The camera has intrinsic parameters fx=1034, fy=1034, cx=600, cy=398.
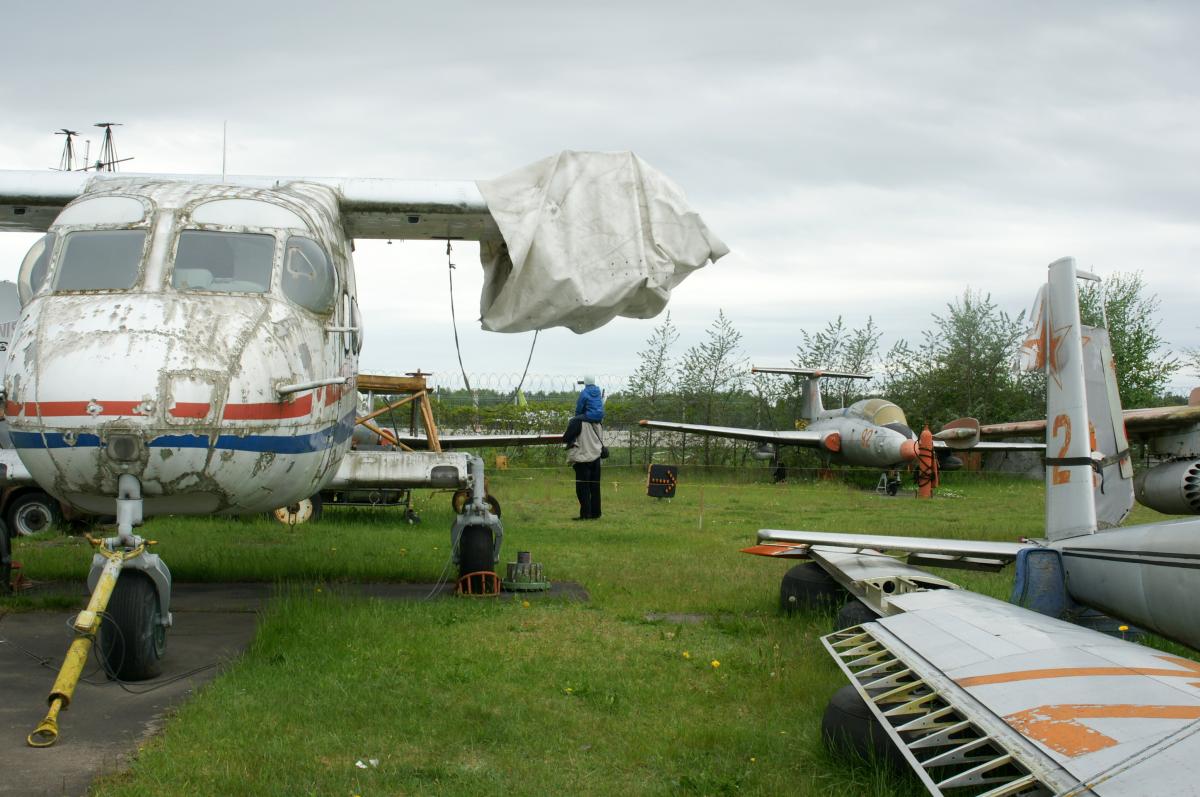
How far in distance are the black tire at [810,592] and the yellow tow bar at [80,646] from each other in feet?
15.0

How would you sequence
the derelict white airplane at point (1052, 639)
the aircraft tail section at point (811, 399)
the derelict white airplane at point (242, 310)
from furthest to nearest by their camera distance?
the aircraft tail section at point (811, 399) < the derelict white airplane at point (242, 310) < the derelict white airplane at point (1052, 639)

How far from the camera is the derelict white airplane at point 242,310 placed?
5402 millimetres

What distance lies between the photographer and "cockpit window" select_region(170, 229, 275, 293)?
251 inches

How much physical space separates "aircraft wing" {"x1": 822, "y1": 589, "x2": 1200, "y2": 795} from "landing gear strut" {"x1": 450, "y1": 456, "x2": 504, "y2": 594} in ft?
13.5

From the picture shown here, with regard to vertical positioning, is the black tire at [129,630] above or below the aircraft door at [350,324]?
below

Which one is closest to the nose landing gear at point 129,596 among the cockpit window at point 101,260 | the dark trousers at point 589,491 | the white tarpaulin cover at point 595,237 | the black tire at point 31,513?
the cockpit window at point 101,260

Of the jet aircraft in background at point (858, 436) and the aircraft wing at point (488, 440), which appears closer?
the aircraft wing at point (488, 440)

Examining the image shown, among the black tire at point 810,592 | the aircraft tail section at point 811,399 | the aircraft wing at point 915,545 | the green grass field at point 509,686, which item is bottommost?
the green grass field at point 509,686

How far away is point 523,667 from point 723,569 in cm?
434

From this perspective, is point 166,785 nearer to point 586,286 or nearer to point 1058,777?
→ point 1058,777

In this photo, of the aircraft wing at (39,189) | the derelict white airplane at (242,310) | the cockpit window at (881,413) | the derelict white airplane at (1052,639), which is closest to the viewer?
the derelict white airplane at (1052,639)

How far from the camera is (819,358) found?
35531 mm

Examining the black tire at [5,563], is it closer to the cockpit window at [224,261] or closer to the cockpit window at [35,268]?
the cockpit window at [35,268]

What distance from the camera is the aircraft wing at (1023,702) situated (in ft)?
8.94
